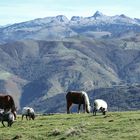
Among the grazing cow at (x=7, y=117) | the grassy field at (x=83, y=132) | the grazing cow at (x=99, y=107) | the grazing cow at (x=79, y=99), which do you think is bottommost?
the grassy field at (x=83, y=132)

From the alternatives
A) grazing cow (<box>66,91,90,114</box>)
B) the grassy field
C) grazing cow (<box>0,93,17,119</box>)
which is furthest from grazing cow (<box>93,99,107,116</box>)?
the grassy field

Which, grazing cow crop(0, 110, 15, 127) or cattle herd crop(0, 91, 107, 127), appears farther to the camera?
cattle herd crop(0, 91, 107, 127)

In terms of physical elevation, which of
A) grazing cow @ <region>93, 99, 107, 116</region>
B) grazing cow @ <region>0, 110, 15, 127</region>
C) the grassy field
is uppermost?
grazing cow @ <region>93, 99, 107, 116</region>

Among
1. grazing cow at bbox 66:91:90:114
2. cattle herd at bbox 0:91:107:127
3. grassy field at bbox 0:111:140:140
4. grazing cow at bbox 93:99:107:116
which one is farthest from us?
grazing cow at bbox 66:91:90:114

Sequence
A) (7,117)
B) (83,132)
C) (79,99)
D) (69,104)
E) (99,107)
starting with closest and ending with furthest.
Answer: (83,132) → (7,117) → (99,107) → (79,99) → (69,104)

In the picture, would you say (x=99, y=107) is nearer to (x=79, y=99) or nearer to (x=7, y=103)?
(x=79, y=99)

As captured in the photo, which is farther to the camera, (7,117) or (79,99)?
(79,99)

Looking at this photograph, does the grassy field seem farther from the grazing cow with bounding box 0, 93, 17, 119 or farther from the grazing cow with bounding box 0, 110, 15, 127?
the grazing cow with bounding box 0, 93, 17, 119

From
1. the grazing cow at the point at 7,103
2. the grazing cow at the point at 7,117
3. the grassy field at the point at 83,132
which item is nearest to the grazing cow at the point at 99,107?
the grazing cow at the point at 7,103

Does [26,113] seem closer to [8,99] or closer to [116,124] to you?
[8,99]

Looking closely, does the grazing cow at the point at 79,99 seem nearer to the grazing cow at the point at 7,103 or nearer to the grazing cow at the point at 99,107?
the grazing cow at the point at 99,107

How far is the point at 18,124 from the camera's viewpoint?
38344mm

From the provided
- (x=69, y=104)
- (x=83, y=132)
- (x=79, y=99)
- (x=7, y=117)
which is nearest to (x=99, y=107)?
(x=79, y=99)

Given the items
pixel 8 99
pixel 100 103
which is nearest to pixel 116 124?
pixel 100 103
